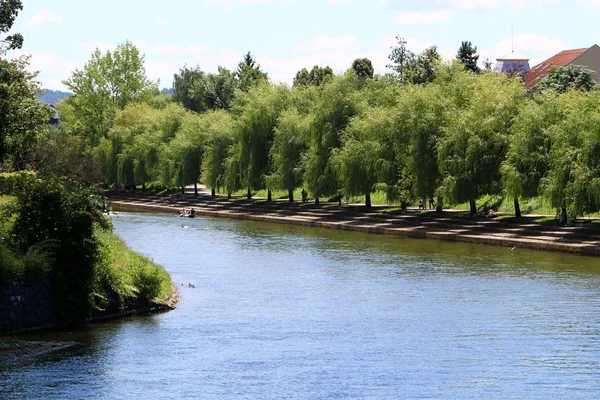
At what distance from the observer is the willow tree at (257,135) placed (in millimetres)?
86625

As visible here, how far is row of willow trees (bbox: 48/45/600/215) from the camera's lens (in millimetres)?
56219

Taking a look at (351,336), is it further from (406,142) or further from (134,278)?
(406,142)

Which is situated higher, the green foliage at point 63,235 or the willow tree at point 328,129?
the willow tree at point 328,129

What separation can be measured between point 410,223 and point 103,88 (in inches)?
3048

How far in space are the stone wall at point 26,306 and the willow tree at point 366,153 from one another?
41.3 metres

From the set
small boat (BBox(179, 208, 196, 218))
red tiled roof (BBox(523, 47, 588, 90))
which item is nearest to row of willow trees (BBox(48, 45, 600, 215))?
small boat (BBox(179, 208, 196, 218))

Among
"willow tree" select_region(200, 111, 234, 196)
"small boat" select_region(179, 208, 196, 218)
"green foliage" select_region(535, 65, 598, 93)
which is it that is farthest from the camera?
"willow tree" select_region(200, 111, 234, 196)

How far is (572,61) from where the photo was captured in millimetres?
117688

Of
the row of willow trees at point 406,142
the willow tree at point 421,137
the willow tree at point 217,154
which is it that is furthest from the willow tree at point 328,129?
the willow tree at point 217,154

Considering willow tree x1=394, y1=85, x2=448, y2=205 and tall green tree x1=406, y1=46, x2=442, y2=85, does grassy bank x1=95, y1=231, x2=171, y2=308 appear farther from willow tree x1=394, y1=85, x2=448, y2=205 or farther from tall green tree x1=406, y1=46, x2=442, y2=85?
tall green tree x1=406, y1=46, x2=442, y2=85

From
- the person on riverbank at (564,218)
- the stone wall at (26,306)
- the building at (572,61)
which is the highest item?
the building at (572,61)

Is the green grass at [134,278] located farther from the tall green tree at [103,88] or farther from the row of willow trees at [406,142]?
the tall green tree at [103,88]

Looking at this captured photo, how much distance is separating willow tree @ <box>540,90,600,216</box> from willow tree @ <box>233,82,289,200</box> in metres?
33.9

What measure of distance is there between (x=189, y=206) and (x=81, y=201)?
209 ft
